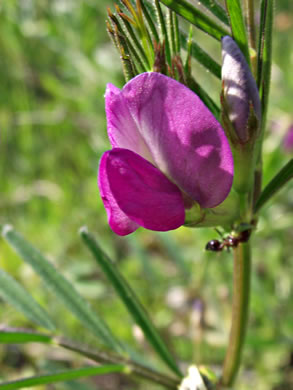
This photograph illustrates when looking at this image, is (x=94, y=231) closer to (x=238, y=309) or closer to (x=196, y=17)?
(x=238, y=309)

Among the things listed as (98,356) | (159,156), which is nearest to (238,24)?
(159,156)

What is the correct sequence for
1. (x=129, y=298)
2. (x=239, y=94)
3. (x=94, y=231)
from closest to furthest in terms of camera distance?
(x=239, y=94) < (x=129, y=298) < (x=94, y=231)

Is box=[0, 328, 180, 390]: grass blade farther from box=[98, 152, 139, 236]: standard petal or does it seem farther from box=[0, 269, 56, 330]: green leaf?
box=[98, 152, 139, 236]: standard petal

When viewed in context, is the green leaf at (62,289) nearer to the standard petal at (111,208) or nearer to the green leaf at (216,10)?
the standard petal at (111,208)

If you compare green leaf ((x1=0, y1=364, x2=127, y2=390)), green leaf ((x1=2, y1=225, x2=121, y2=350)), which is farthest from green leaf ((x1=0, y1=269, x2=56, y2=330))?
green leaf ((x1=0, y1=364, x2=127, y2=390))

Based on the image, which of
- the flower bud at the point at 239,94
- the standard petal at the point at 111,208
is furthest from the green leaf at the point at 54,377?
the flower bud at the point at 239,94
